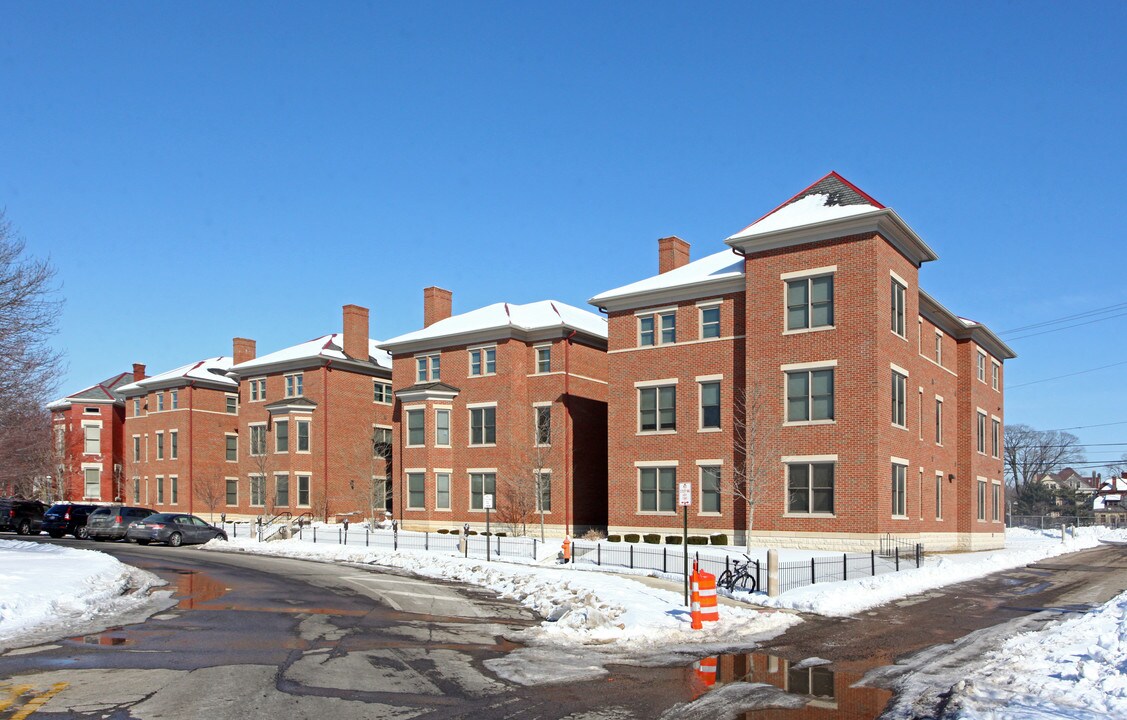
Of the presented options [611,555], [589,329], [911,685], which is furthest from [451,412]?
[911,685]

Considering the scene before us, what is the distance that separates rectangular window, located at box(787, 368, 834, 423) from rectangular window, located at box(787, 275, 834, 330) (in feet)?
6.00

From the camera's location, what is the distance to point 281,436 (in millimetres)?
58188

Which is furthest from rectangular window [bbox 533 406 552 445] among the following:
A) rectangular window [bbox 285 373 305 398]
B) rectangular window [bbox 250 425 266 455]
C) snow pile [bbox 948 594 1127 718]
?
snow pile [bbox 948 594 1127 718]

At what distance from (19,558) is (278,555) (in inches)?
459

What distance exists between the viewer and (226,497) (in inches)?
2557

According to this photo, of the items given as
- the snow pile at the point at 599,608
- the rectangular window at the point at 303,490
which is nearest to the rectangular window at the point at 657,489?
the snow pile at the point at 599,608

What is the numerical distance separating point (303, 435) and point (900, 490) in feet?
115

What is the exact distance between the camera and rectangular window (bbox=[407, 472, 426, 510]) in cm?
5078

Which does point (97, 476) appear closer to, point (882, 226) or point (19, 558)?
point (19, 558)

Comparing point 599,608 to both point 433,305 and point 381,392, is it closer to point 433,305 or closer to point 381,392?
point 433,305

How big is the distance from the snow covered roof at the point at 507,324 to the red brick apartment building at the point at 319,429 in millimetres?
6292

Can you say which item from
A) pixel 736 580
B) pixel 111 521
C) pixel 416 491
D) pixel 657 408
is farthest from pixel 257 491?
pixel 736 580

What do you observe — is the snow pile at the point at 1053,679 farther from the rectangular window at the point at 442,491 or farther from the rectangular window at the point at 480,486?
the rectangular window at the point at 442,491

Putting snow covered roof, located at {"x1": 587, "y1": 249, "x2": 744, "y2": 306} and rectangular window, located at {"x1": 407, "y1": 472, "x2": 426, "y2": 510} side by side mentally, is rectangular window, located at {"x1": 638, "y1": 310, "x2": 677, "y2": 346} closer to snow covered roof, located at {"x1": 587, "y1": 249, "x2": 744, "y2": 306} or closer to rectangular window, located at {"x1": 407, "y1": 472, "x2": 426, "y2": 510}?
snow covered roof, located at {"x1": 587, "y1": 249, "x2": 744, "y2": 306}
